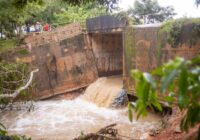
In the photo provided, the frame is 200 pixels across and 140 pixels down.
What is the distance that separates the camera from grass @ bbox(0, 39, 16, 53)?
44.2 ft

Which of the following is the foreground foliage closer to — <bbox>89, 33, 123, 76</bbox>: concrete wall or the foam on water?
the foam on water

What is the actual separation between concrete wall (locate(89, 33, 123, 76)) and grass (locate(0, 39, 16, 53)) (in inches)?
143

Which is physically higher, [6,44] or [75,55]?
[6,44]

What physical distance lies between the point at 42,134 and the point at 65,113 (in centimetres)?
242

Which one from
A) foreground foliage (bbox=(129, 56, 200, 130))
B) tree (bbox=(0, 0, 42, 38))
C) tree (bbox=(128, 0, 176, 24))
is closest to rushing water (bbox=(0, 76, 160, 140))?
tree (bbox=(0, 0, 42, 38))

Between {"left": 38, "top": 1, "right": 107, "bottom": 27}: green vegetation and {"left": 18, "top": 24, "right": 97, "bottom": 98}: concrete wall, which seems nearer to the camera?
{"left": 18, "top": 24, "right": 97, "bottom": 98}: concrete wall

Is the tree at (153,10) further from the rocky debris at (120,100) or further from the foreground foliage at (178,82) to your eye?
the foreground foliage at (178,82)

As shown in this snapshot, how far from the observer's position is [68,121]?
37.0 feet

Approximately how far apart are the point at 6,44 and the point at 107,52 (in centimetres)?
497

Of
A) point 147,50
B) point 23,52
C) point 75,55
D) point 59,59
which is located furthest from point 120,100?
point 23,52

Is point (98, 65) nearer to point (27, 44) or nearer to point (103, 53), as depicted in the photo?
point (103, 53)

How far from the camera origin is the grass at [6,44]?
1347 cm

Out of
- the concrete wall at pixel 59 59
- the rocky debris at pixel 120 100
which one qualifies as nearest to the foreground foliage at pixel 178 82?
the rocky debris at pixel 120 100

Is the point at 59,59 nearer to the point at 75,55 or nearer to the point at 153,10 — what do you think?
the point at 75,55
